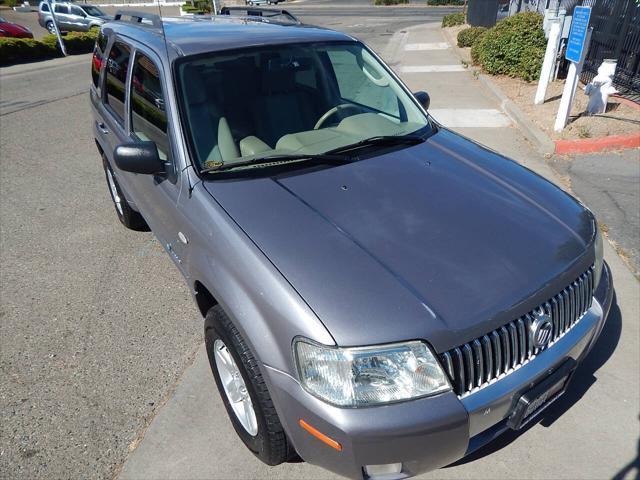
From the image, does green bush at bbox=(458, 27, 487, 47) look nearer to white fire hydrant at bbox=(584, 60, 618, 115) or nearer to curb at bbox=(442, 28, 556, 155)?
curb at bbox=(442, 28, 556, 155)

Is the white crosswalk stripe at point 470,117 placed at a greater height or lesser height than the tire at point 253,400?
lesser

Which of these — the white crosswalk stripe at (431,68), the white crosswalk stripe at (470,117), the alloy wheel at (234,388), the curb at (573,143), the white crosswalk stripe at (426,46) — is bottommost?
the white crosswalk stripe at (426,46)

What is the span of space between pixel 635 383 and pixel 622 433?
0.42 meters

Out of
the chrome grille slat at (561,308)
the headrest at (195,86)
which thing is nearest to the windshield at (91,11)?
the headrest at (195,86)

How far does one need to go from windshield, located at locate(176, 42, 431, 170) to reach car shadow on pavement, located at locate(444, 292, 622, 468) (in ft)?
5.87

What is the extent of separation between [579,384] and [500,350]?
126 centimetres

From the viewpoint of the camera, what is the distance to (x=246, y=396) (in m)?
2.31

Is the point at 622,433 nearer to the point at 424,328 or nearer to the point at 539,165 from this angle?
the point at 424,328

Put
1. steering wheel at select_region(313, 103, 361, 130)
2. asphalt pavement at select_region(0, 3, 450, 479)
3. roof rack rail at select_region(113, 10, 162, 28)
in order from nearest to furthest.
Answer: asphalt pavement at select_region(0, 3, 450, 479) < steering wheel at select_region(313, 103, 361, 130) < roof rack rail at select_region(113, 10, 162, 28)

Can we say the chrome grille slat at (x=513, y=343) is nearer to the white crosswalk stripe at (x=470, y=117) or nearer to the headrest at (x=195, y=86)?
the headrest at (x=195, y=86)

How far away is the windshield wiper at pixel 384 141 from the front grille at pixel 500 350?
131 cm

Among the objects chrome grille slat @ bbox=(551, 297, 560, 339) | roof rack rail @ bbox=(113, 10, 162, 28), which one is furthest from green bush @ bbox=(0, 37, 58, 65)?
chrome grille slat @ bbox=(551, 297, 560, 339)

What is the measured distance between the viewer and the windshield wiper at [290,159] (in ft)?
8.36

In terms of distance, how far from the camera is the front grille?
1.79m
